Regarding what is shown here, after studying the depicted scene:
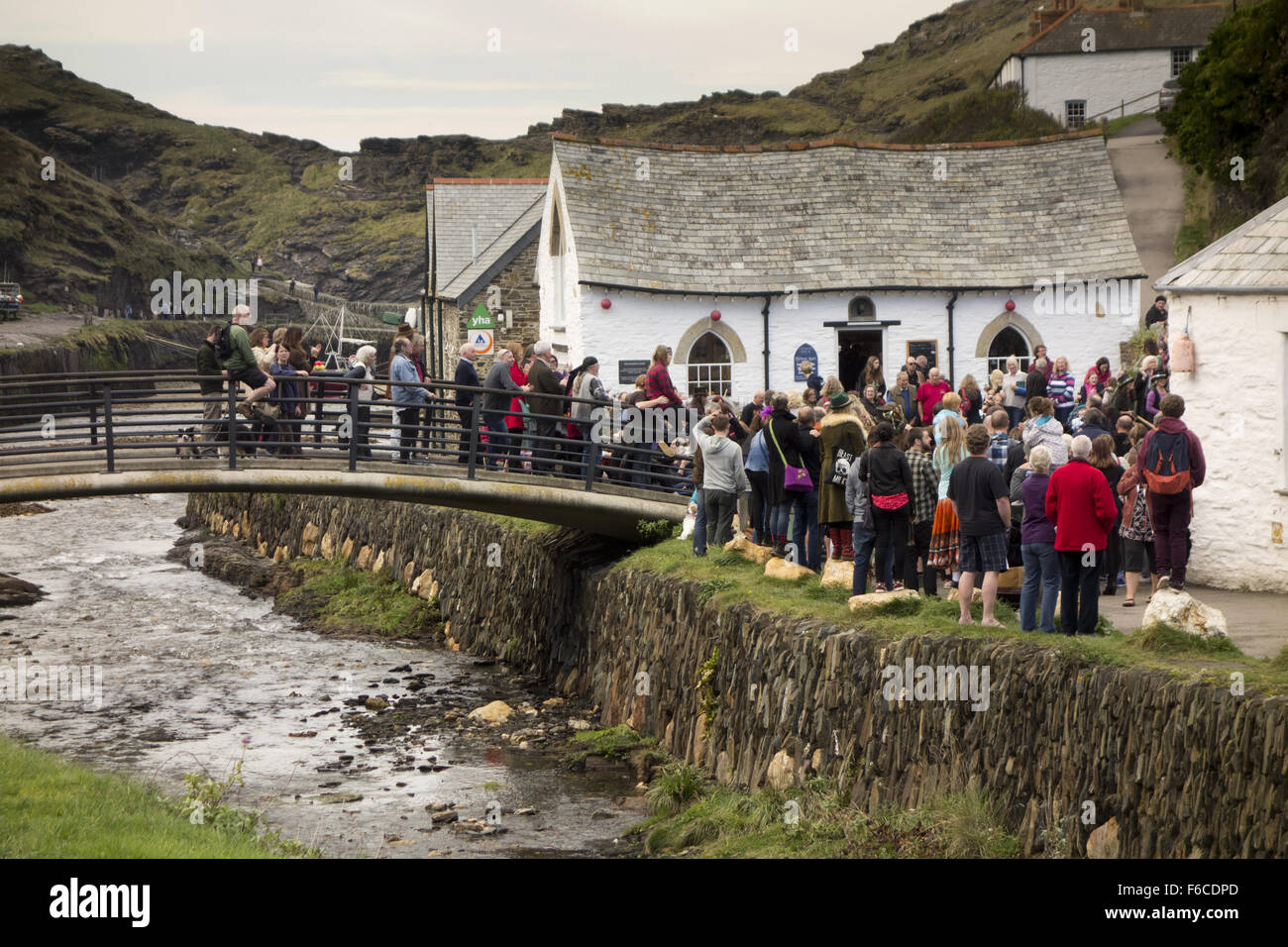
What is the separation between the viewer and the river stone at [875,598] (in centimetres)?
1330

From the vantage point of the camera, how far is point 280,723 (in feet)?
63.3

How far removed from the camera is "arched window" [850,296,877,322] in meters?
30.5

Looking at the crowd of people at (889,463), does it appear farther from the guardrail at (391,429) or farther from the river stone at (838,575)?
the river stone at (838,575)

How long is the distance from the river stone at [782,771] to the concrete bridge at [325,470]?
581 cm

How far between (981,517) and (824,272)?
1870 cm

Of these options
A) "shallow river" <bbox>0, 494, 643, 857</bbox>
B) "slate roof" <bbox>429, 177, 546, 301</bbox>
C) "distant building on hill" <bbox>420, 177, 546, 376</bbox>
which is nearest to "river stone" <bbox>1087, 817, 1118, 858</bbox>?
"shallow river" <bbox>0, 494, 643, 857</bbox>

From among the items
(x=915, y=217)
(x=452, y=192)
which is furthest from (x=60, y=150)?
(x=915, y=217)

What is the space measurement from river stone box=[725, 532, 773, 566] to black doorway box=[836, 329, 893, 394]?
14.3 meters

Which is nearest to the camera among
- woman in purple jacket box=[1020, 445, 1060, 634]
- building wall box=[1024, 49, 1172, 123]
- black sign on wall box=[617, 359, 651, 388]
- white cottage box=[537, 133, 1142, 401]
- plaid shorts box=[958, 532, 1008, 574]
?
woman in purple jacket box=[1020, 445, 1060, 634]

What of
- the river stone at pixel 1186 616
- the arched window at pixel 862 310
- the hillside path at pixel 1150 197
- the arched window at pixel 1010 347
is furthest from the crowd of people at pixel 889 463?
the hillside path at pixel 1150 197

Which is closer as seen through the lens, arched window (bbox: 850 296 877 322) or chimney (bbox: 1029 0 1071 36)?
arched window (bbox: 850 296 877 322)

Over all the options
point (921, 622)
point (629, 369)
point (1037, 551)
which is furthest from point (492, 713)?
point (629, 369)

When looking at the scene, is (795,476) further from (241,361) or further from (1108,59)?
(1108,59)

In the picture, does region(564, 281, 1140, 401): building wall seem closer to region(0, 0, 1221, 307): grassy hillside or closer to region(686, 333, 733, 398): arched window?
region(686, 333, 733, 398): arched window
